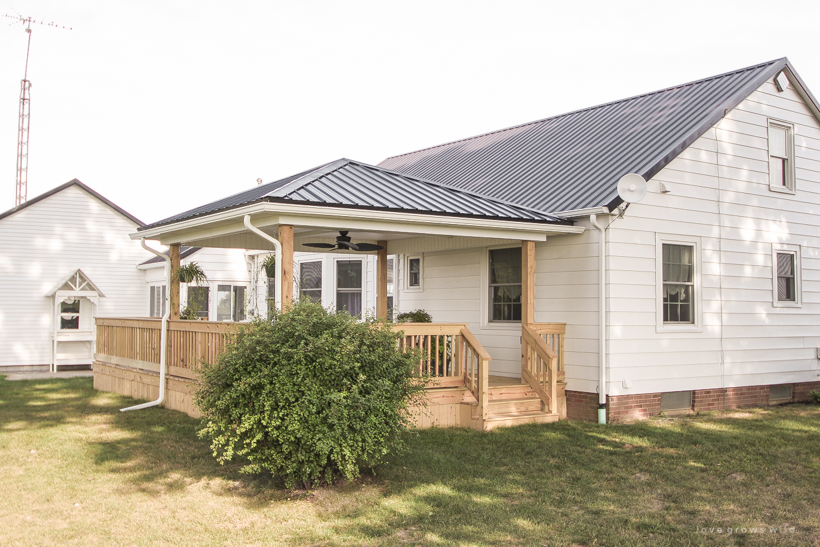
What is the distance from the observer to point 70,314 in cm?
1991

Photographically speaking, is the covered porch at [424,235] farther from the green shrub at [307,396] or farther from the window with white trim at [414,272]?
the window with white trim at [414,272]

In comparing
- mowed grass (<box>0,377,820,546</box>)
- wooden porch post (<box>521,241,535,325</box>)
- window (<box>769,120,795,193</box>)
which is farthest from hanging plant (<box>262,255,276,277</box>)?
window (<box>769,120,795,193</box>)

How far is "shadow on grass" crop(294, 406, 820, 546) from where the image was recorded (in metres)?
5.32

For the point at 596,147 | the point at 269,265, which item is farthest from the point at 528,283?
the point at 269,265

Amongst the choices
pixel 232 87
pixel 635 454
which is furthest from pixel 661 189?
pixel 232 87

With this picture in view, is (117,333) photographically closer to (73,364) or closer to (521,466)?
(73,364)

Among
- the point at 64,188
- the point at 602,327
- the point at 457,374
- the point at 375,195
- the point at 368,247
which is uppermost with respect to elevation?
the point at 64,188

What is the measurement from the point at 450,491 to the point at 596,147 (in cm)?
795

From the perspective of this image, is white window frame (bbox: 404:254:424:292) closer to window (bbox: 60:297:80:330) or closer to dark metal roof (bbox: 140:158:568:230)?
dark metal roof (bbox: 140:158:568:230)

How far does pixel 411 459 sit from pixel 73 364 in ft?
49.4

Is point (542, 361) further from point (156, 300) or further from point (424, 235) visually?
point (156, 300)

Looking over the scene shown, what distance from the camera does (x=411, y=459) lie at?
7578mm

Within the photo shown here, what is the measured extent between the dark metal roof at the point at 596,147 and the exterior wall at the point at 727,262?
368 millimetres

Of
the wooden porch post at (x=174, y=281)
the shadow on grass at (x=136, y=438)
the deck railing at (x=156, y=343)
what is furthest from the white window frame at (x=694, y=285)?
the wooden porch post at (x=174, y=281)
